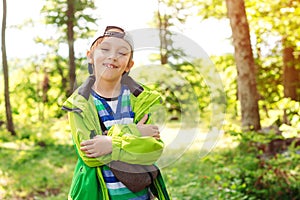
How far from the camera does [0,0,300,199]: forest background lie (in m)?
2.44

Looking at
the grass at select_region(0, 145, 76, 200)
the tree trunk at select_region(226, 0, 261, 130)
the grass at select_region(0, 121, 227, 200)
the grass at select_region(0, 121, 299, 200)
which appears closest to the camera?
the grass at select_region(0, 121, 299, 200)

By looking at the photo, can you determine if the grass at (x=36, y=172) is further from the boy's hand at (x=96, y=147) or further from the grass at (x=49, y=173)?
the boy's hand at (x=96, y=147)

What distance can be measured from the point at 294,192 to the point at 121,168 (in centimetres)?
315

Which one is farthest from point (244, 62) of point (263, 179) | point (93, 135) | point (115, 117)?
point (93, 135)

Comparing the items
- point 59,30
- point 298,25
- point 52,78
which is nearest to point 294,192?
point 298,25

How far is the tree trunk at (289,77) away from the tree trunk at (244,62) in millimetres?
2442

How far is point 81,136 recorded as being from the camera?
6.23 ft

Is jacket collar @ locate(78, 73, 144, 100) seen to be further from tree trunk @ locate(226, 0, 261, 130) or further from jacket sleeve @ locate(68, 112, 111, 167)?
tree trunk @ locate(226, 0, 261, 130)

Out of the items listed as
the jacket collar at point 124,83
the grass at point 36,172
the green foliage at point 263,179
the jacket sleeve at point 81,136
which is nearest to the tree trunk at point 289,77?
the green foliage at point 263,179

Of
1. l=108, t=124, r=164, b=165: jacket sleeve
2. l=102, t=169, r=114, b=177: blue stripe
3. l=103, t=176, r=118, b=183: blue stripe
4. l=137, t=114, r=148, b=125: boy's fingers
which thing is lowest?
l=103, t=176, r=118, b=183: blue stripe

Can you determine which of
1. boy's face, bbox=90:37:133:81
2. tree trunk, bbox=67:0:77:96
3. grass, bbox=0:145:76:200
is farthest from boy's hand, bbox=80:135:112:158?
tree trunk, bbox=67:0:77:96

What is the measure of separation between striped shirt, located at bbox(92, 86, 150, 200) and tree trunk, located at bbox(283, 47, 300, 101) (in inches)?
311

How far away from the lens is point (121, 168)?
6.35 feet

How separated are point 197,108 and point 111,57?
56 cm
